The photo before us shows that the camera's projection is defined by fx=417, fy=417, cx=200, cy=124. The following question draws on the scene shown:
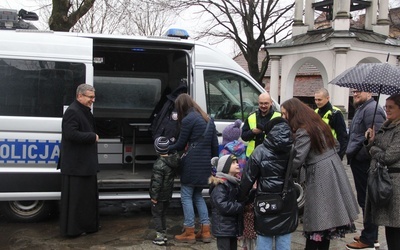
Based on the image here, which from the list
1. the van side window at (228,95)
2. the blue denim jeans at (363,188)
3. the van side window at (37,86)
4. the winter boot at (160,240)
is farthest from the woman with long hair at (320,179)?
the van side window at (37,86)

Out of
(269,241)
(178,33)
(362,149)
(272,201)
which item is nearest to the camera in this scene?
(272,201)

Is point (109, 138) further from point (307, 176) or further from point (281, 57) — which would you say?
point (281, 57)

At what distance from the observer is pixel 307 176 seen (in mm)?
4027

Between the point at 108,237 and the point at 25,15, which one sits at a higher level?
the point at 25,15

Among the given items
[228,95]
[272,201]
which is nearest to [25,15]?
[228,95]

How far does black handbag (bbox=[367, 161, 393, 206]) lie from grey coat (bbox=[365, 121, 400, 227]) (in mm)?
53

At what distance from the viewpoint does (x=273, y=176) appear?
11.4 ft

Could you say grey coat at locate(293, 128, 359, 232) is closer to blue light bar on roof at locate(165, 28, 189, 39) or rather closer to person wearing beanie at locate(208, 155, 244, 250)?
person wearing beanie at locate(208, 155, 244, 250)

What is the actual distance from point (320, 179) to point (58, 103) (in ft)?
11.4

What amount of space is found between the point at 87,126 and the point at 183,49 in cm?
193

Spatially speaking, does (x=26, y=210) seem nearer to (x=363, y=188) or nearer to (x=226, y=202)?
(x=226, y=202)

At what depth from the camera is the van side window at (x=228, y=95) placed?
615 centimetres

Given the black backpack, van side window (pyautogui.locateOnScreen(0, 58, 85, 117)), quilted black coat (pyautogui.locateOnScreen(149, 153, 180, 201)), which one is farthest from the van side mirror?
quilted black coat (pyautogui.locateOnScreen(149, 153, 180, 201))

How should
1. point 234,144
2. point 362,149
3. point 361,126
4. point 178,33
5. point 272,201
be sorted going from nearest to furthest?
point 272,201, point 234,144, point 362,149, point 361,126, point 178,33
